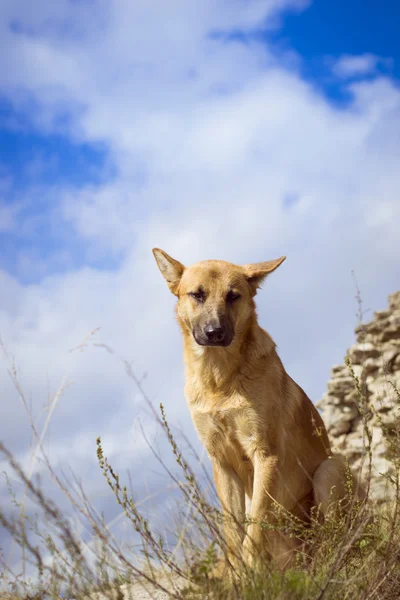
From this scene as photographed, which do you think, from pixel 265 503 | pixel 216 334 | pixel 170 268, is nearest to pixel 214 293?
pixel 216 334

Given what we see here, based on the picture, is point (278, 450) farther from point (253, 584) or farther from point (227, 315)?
point (253, 584)

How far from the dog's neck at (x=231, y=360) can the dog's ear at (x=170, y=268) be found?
62 centimetres

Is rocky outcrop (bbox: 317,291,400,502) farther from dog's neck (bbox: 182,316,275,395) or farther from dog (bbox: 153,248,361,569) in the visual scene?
dog's neck (bbox: 182,316,275,395)

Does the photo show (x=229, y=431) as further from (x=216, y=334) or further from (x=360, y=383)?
(x=360, y=383)

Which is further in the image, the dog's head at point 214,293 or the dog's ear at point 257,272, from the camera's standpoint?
the dog's ear at point 257,272

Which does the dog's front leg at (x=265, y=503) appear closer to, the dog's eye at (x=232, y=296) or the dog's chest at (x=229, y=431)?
the dog's chest at (x=229, y=431)

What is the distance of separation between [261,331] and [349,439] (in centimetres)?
813

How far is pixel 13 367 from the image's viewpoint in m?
3.44

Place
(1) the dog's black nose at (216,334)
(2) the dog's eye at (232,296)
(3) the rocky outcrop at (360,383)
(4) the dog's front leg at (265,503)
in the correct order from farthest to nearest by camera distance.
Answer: (3) the rocky outcrop at (360,383) → (2) the dog's eye at (232,296) → (1) the dog's black nose at (216,334) → (4) the dog's front leg at (265,503)

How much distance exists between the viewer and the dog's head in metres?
4.48

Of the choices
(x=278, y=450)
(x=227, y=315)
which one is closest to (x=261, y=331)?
(x=227, y=315)

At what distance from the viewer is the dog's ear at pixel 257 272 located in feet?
15.9

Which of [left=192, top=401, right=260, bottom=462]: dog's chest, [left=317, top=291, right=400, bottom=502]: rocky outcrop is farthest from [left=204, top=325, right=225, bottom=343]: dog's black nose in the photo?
[left=317, top=291, right=400, bottom=502]: rocky outcrop

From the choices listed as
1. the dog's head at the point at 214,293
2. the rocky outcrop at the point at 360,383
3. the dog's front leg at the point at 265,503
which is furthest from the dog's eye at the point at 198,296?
the rocky outcrop at the point at 360,383
